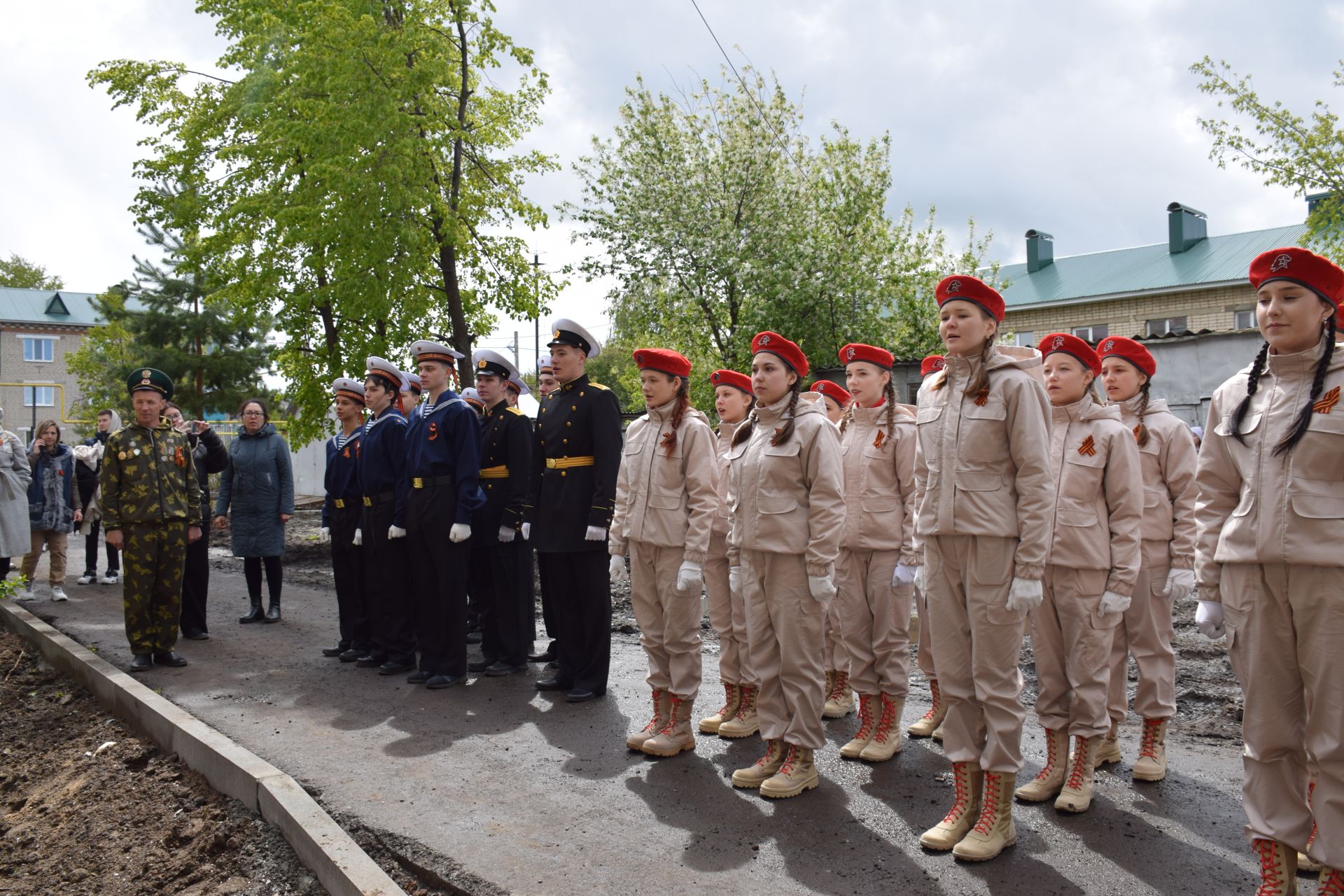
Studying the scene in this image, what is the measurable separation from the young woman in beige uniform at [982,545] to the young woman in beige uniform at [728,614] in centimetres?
160

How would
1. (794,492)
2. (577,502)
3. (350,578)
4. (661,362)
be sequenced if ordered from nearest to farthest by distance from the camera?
1. (794,492)
2. (661,362)
3. (577,502)
4. (350,578)

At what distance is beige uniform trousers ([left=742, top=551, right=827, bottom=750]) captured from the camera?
15.6 ft

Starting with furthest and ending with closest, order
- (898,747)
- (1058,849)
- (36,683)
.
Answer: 1. (36,683)
2. (898,747)
3. (1058,849)

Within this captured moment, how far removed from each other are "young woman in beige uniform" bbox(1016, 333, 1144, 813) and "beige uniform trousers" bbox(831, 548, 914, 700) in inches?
31.5

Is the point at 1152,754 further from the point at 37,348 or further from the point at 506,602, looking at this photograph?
the point at 37,348

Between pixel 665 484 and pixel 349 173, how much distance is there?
381 inches

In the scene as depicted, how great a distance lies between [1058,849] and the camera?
4094 millimetres

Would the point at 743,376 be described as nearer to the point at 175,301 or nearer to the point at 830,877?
the point at 830,877

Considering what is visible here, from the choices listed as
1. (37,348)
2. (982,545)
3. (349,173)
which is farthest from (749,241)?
(37,348)

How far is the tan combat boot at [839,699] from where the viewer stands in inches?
246

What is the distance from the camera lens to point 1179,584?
5211 mm

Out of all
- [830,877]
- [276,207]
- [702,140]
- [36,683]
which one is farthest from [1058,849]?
[702,140]

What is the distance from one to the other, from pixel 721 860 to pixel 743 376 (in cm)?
326

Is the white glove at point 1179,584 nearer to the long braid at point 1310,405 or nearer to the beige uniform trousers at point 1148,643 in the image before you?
the beige uniform trousers at point 1148,643
